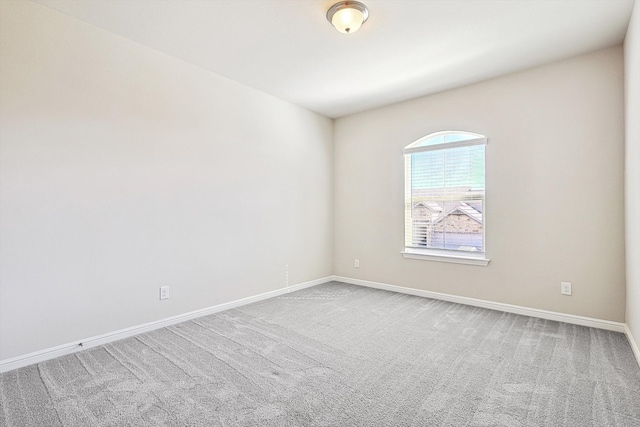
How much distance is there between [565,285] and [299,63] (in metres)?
3.55

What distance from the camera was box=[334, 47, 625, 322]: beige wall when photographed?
2963mm

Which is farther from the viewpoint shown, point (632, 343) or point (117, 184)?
point (117, 184)

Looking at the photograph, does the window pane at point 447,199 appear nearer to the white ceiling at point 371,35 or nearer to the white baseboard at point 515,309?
the white baseboard at point 515,309

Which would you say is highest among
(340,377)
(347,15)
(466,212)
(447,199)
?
(347,15)

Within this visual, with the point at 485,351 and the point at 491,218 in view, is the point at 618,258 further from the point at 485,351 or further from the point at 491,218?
the point at 485,351

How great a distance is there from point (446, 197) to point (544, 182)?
105 centimetres

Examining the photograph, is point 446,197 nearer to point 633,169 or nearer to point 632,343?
point 633,169

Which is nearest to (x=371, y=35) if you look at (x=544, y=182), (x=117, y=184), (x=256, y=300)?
(x=544, y=182)

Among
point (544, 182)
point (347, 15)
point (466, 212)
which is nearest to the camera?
point (347, 15)

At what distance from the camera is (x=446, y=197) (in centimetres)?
405

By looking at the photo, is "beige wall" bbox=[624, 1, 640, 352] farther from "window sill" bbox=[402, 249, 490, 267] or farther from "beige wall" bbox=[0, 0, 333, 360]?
"beige wall" bbox=[0, 0, 333, 360]

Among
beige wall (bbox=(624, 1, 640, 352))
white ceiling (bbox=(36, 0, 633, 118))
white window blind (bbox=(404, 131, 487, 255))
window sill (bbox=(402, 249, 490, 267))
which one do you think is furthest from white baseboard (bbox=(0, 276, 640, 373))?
white ceiling (bbox=(36, 0, 633, 118))

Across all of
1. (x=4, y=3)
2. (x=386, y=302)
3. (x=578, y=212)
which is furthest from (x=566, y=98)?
(x=4, y=3)

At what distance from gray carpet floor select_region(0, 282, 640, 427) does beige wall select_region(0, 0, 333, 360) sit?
1.44 ft
